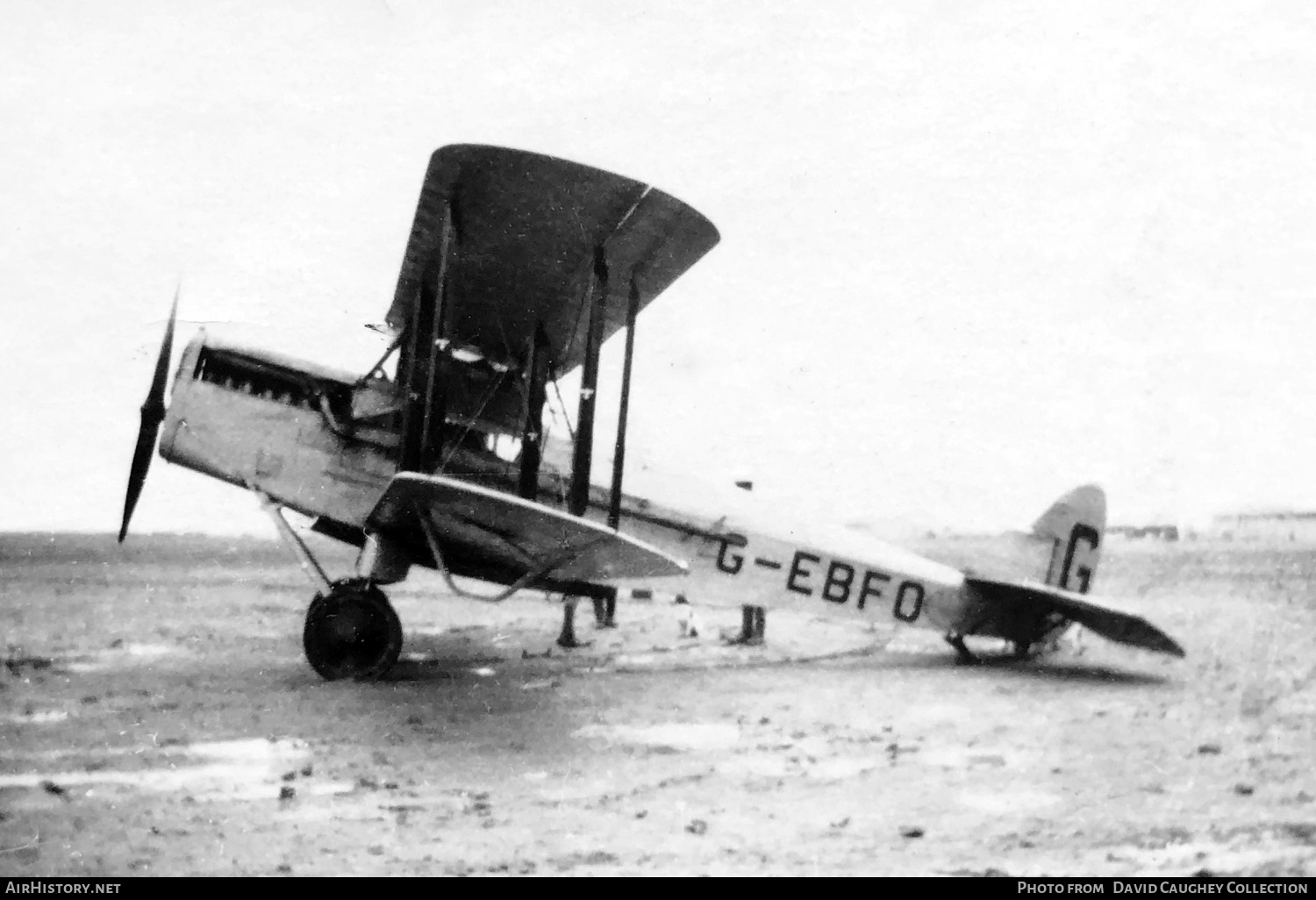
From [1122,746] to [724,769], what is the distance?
173cm

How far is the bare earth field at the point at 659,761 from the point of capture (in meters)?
2.72

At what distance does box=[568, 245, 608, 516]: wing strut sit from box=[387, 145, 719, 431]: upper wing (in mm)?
195

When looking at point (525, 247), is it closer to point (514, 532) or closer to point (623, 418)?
point (623, 418)

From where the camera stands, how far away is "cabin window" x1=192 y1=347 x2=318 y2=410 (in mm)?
5316

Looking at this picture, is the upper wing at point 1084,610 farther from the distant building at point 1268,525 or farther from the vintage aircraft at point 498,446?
the distant building at point 1268,525

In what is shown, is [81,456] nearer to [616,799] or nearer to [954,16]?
[616,799]

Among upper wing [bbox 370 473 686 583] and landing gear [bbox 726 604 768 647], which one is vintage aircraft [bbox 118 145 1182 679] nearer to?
upper wing [bbox 370 473 686 583]

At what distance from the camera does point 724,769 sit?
3.57 metres

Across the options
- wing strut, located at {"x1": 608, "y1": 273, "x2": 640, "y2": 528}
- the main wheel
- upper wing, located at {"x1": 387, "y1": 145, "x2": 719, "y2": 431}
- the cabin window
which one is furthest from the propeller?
wing strut, located at {"x1": 608, "y1": 273, "x2": 640, "y2": 528}

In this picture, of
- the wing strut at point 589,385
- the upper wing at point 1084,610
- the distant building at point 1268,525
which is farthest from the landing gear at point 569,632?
the distant building at point 1268,525

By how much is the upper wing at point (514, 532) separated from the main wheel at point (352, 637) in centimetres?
43

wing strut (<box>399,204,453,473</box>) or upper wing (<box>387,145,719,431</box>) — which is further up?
upper wing (<box>387,145,719,431</box>)

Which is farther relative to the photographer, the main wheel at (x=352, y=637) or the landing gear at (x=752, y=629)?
the landing gear at (x=752, y=629)
